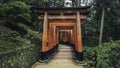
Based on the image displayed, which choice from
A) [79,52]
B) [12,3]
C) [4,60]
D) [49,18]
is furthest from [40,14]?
[4,60]

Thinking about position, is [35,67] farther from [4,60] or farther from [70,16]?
[4,60]

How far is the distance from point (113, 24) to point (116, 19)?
1312 millimetres

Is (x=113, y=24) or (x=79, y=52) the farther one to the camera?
(x=113, y=24)

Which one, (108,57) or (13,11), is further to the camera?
(108,57)

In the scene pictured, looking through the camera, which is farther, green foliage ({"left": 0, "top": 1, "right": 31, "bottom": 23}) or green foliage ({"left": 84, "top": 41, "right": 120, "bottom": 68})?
green foliage ({"left": 84, "top": 41, "right": 120, "bottom": 68})

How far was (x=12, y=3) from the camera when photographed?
13.5 meters

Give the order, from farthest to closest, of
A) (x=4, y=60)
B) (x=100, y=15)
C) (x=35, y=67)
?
(x=100, y=15) < (x=35, y=67) < (x=4, y=60)

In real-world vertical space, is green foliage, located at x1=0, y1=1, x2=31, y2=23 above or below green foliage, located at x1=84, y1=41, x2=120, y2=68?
above

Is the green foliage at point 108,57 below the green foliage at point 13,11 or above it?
below

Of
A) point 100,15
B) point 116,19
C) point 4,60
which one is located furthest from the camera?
point 100,15

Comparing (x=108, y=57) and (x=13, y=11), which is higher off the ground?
(x=13, y=11)

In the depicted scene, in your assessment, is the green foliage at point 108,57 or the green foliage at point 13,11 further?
the green foliage at point 108,57

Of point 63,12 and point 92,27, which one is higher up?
point 63,12

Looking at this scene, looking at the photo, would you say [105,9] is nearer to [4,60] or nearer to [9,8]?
[9,8]
